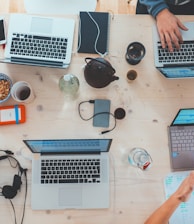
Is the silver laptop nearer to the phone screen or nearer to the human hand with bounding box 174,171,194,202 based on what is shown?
the phone screen

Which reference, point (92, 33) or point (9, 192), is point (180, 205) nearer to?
point (9, 192)

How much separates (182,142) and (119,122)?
0.27 m

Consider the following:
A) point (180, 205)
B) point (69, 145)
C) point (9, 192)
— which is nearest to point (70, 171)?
point (69, 145)

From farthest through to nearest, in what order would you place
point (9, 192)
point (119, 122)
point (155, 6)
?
point (155, 6)
point (119, 122)
point (9, 192)

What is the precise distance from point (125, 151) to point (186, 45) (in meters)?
0.54

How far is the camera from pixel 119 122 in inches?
45.3

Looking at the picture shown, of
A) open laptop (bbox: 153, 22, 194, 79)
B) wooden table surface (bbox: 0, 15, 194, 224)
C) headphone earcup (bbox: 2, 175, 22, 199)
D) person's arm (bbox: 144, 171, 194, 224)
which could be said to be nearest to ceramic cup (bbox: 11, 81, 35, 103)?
wooden table surface (bbox: 0, 15, 194, 224)

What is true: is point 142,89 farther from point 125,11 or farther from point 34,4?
point 125,11

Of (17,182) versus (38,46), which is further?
(38,46)

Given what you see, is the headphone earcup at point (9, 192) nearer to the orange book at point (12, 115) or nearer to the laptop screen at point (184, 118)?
the orange book at point (12, 115)

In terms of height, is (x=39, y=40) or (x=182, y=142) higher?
(x=39, y=40)


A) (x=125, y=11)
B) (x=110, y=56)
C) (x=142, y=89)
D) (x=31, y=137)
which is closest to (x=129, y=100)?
(x=142, y=89)

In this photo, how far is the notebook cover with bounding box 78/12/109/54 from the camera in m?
1.20

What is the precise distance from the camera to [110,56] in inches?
47.5
